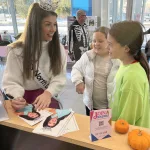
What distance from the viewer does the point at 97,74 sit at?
1.47 m

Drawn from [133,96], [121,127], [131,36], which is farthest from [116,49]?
[121,127]

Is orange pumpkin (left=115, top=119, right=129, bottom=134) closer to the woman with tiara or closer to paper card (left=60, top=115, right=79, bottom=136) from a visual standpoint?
paper card (left=60, top=115, right=79, bottom=136)

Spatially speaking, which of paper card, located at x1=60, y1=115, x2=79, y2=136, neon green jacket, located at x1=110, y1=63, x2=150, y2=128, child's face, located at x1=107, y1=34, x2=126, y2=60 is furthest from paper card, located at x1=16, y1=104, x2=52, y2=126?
child's face, located at x1=107, y1=34, x2=126, y2=60

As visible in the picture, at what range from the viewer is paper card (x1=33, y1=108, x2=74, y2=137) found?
2.59ft

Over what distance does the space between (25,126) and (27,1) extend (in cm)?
482

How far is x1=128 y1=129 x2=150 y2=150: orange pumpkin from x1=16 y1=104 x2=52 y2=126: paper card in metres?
0.43

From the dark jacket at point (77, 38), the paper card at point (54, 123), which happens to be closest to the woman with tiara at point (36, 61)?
the paper card at point (54, 123)

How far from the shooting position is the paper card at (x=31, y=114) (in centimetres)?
87

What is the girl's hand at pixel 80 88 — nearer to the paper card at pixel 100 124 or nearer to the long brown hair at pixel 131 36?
the long brown hair at pixel 131 36

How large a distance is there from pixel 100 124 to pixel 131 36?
0.55 m

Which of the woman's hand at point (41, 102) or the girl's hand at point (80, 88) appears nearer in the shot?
the woman's hand at point (41, 102)

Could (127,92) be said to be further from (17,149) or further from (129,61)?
(17,149)

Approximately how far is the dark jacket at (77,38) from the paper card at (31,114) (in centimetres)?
288

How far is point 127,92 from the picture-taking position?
912 mm
